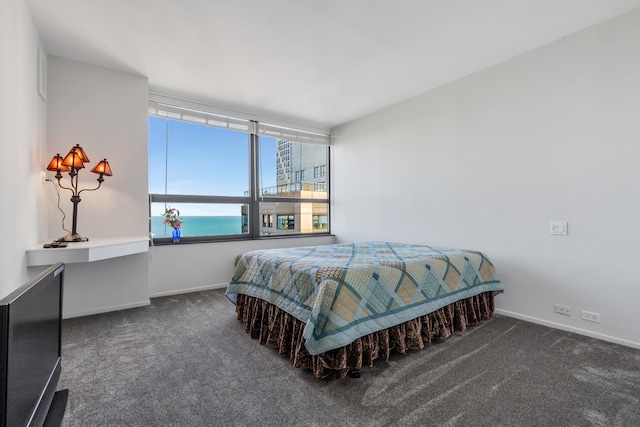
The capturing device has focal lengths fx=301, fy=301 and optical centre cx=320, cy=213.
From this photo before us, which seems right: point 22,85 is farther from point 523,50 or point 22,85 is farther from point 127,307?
point 523,50

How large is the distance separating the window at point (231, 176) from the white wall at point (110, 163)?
41cm

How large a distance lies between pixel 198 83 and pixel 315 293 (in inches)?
112

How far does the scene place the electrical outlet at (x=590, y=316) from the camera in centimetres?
245

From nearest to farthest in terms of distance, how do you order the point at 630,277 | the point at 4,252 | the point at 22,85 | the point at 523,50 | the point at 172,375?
the point at 4,252 → the point at 172,375 → the point at 22,85 → the point at 630,277 → the point at 523,50

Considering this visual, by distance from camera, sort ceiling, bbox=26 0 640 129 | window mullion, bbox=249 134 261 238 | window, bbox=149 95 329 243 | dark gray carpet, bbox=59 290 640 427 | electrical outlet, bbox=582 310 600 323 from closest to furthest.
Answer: dark gray carpet, bbox=59 290 640 427 < ceiling, bbox=26 0 640 129 < electrical outlet, bbox=582 310 600 323 < window, bbox=149 95 329 243 < window mullion, bbox=249 134 261 238

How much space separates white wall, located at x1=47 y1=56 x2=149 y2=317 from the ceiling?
0.21 m

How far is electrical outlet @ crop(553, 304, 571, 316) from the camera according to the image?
2.60 m

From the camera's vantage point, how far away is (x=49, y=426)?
90cm

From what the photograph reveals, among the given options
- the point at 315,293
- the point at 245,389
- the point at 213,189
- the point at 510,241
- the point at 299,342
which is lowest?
the point at 245,389

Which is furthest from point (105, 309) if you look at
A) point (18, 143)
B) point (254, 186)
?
point (254, 186)

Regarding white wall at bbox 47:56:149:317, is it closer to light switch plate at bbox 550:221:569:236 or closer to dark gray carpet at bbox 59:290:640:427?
dark gray carpet at bbox 59:290:640:427

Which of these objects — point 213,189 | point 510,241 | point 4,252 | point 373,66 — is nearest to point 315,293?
point 4,252

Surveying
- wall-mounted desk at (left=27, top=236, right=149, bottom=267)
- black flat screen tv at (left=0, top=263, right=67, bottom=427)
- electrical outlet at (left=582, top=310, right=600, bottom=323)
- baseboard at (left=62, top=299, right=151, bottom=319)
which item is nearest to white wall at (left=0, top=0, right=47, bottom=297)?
wall-mounted desk at (left=27, top=236, right=149, bottom=267)

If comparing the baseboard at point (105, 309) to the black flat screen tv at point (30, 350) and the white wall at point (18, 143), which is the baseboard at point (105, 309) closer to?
the white wall at point (18, 143)
